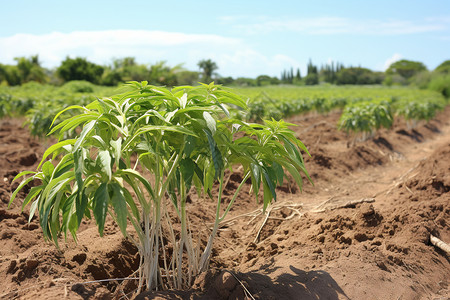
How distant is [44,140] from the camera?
8141 mm

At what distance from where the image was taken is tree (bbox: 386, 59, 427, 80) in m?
106

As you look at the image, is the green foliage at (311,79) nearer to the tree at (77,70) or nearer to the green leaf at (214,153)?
the tree at (77,70)

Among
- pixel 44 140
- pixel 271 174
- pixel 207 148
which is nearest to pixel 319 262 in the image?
pixel 271 174

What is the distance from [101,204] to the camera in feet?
6.03

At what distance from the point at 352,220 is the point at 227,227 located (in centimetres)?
136

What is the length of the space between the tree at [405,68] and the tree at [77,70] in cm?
8225

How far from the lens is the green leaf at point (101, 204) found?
1819 mm

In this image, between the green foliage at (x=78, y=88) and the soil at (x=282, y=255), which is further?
the green foliage at (x=78, y=88)

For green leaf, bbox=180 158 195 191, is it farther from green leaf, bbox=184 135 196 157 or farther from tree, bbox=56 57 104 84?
tree, bbox=56 57 104 84

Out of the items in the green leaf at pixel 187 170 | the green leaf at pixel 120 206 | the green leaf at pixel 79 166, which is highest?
the green leaf at pixel 79 166

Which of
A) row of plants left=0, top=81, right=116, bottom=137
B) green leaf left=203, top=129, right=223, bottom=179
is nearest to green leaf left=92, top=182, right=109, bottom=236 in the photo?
green leaf left=203, top=129, right=223, bottom=179

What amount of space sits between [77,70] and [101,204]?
49.9m

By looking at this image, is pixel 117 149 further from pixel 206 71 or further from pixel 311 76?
pixel 311 76

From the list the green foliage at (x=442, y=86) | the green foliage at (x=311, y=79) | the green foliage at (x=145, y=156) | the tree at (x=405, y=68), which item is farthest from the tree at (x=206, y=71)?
the tree at (x=405, y=68)
